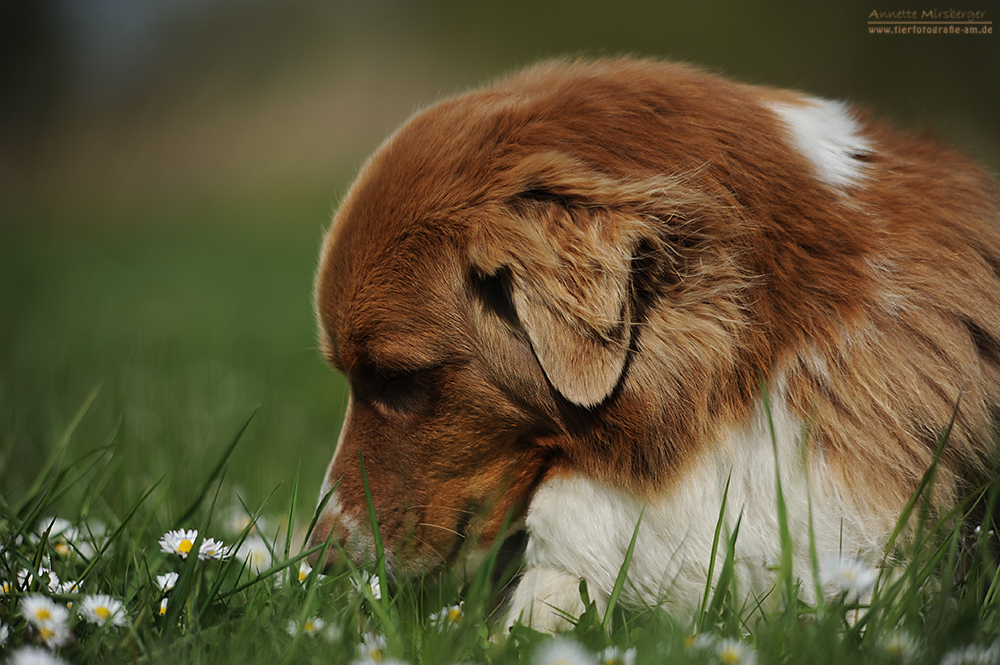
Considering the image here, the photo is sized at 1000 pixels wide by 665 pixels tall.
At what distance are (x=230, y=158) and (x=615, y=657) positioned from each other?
42.3 feet

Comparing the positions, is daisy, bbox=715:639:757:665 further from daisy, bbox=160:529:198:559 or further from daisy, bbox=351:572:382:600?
daisy, bbox=160:529:198:559

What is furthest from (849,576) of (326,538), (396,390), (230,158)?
(230,158)

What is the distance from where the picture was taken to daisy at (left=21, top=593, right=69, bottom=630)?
151 cm

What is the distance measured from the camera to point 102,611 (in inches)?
63.8

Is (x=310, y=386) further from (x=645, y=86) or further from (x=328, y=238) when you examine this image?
(x=645, y=86)

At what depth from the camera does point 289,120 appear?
13266 mm

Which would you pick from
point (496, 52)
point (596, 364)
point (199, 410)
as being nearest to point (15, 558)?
point (596, 364)

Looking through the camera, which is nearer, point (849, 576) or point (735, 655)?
point (735, 655)

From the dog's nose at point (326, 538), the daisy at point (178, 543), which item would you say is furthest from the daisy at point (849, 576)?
the daisy at point (178, 543)

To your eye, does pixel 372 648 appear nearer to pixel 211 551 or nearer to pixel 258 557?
pixel 211 551

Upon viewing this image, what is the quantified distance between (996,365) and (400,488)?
5.19ft

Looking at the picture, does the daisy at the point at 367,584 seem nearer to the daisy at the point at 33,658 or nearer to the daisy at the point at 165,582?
the daisy at the point at 165,582

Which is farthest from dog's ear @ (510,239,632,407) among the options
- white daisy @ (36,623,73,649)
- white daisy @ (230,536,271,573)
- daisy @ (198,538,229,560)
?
white daisy @ (36,623,73,649)

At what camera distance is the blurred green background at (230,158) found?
3605 mm
